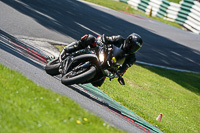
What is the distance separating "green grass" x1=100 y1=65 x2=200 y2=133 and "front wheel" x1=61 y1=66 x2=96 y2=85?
8.16ft

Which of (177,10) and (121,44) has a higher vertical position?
(121,44)

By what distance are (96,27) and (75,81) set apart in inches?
438

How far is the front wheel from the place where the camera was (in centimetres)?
681

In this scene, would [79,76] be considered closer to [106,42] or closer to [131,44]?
[106,42]

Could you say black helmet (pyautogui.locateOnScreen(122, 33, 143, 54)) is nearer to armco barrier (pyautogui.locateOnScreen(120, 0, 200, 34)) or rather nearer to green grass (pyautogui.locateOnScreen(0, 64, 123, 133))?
green grass (pyautogui.locateOnScreen(0, 64, 123, 133))

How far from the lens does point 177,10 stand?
28469 mm

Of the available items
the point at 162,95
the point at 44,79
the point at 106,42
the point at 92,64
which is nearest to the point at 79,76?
the point at 92,64

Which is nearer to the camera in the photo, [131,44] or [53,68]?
[131,44]

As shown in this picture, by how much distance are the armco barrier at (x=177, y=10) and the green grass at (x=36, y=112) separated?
22.8 metres

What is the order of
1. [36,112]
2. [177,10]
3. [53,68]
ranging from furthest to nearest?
[177,10] → [53,68] → [36,112]

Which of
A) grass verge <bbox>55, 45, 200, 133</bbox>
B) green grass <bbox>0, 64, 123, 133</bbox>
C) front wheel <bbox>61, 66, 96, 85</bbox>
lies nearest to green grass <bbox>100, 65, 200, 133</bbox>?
grass verge <bbox>55, 45, 200, 133</bbox>

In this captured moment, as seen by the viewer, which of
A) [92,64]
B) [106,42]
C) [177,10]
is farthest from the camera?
[177,10]

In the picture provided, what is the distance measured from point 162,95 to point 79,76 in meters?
6.20

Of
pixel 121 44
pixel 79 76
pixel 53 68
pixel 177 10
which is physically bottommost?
pixel 177 10
